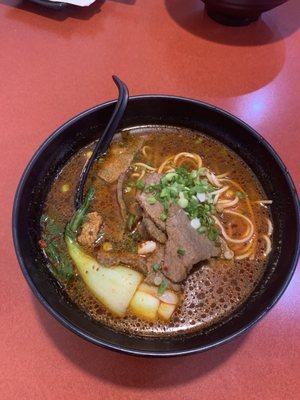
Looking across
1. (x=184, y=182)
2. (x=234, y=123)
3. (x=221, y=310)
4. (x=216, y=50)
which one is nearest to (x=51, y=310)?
(x=221, y=310)

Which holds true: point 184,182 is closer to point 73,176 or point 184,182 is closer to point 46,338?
point 73,176

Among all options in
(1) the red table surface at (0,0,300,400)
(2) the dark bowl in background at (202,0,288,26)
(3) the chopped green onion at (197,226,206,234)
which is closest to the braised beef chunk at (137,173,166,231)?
(3) the chopped green onion at (197,226,206,234)

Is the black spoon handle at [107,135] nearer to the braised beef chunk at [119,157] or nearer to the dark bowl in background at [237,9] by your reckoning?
the braised beef chunk at [119,157]

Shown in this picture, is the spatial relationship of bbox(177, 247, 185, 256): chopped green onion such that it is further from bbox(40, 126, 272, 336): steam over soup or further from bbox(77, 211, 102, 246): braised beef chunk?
bbox(77, 211, 102, 246): braised beef chunk

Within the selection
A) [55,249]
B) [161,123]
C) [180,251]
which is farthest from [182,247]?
[161,123]

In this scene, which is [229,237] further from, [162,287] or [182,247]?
[162,287]

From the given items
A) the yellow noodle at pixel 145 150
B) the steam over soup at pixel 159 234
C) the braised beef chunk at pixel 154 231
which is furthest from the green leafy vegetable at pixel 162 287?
the yellow noodle at pixel 145 150
